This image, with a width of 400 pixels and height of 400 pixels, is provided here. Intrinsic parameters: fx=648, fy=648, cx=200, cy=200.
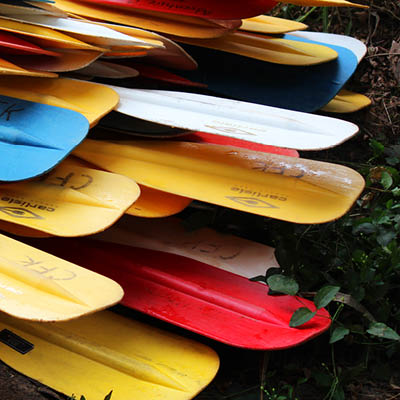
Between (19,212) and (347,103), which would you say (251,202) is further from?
(347,103)

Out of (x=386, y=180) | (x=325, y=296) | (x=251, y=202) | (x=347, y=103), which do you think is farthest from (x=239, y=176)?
(x=347, y=103)

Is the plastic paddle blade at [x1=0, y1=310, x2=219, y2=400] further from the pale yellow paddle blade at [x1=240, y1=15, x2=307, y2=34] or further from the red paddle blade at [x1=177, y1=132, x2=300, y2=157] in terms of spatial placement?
the pale yellow paddle blade at [x1=240, y1=15, x2=307, y2=34]

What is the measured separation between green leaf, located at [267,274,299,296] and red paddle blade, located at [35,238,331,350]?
70mm

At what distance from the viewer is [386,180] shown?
1.79 meters

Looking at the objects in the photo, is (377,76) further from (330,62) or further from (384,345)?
(384,345)

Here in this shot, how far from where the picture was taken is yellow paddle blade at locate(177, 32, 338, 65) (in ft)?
6.65

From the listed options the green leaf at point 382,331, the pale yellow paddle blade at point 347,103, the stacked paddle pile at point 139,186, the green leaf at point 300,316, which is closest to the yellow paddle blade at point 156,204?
the stacked paddle pile at point 139,186

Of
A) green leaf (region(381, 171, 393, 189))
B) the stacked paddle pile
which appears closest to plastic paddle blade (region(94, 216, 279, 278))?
the stacked paddle pile

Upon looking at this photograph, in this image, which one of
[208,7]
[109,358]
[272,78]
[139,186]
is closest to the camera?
[109,358]

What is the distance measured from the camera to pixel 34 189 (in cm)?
154

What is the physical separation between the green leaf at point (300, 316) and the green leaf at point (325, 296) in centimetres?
2

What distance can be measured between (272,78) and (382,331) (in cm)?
101

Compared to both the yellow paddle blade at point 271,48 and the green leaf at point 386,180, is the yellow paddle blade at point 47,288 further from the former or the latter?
the yellow paddle blade at point 271,48

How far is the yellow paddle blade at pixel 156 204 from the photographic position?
1.53m
